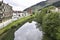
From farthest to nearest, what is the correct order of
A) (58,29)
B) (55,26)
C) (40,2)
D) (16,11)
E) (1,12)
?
(16,11) → (40,2) → (1,12) → (55,26) → (58,29)

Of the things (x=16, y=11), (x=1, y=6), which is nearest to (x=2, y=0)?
(x=1, y=6)

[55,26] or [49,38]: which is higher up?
[55,26]

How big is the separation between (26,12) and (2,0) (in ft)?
44.0

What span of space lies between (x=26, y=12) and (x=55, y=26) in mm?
30502

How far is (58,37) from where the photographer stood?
8.72 meters

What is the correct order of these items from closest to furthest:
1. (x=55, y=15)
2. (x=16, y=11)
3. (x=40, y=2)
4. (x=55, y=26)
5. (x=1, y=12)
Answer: (x=55, y=26) → (x=55, y=15) → (x=1, y=12) → (x=40, y=2) → (x=16, y=11)

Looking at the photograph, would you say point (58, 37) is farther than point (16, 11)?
No

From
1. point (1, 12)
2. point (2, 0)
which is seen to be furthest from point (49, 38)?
point (2, 0)

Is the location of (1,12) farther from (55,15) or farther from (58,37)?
(58,37)

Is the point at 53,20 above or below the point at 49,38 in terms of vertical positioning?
above

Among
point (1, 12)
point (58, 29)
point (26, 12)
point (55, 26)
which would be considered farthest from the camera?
point (26, 12)

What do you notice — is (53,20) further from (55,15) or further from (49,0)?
(49,0)

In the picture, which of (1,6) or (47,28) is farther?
(1,6)

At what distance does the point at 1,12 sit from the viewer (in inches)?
966
